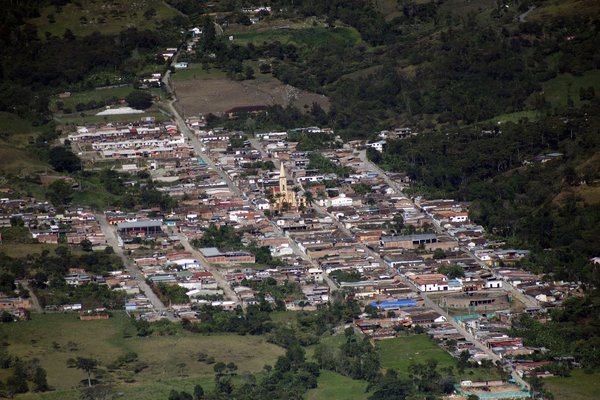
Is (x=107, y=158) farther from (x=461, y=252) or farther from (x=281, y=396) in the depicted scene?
(x=281, y=396)

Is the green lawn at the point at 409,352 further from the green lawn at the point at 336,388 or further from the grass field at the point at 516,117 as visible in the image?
the grass field at the point at 516,117

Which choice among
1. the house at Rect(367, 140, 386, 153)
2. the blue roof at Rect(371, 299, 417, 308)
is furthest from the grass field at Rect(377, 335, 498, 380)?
the house at Rect(367, 140, 386, 153)

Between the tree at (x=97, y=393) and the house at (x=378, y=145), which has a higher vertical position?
the house at (x=378, y=145)

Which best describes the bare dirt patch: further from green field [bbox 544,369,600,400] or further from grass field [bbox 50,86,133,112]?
green field [bbox 544,369,600,400]

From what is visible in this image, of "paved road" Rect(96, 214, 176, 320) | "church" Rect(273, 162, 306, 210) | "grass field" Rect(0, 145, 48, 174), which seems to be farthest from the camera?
"grass field" Rect(0, 145, 48, 174)

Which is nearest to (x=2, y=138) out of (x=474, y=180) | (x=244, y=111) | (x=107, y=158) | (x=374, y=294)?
(x=107, y=158)

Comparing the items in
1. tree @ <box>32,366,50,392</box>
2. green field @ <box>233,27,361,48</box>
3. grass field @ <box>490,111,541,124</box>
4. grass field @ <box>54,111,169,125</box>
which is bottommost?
tree @ <box>32,366,50,392</box>

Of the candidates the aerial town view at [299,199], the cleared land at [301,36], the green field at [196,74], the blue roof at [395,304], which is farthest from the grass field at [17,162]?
the blue roof at [395,304]
